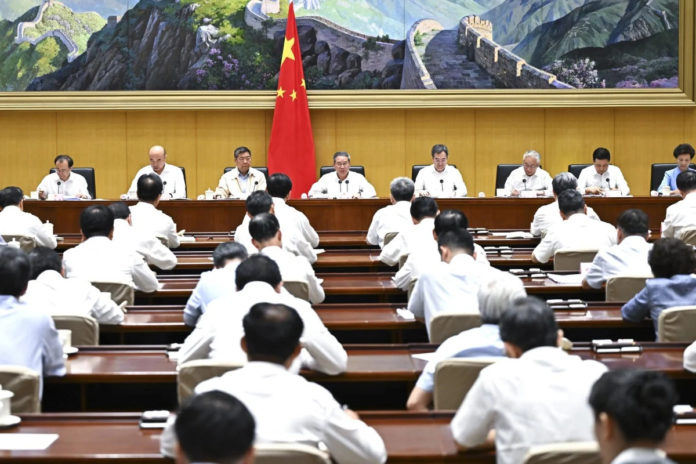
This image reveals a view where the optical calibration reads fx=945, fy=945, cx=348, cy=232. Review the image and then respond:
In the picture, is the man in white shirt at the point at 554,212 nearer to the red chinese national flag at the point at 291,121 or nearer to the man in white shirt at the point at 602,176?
the man in white shirt at the point at 602,176

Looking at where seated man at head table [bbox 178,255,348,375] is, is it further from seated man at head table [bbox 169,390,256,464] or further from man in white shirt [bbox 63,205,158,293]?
man in white shirt [bbox 63,205,158,293]

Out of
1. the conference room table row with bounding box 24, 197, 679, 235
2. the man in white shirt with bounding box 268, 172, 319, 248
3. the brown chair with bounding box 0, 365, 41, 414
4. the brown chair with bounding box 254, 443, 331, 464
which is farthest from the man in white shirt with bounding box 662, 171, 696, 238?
the brown chair with bounding box 254, 443, 331, 464

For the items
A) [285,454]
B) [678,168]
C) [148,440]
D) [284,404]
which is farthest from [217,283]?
[678,168]

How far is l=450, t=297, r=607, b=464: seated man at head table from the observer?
270 centimetres

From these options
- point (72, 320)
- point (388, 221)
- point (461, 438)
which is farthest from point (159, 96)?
point (461, 438)

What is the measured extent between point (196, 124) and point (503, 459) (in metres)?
9.67

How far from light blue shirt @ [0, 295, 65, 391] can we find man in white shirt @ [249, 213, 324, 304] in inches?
60.4

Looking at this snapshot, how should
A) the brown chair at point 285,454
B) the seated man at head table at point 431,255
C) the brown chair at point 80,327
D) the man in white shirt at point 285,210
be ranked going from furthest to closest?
1. the man in white shirt at point 285,210
2. the seated man at head table at point 431,255
3. the brown chair at point 80,327
4. the brown chair at point 285,454

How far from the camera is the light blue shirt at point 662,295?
4.73 metres

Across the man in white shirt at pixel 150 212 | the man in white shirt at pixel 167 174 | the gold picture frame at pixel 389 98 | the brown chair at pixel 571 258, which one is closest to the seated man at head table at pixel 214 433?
the brown chair at pixel 571 258

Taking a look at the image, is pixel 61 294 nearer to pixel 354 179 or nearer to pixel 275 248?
pixel 275 248

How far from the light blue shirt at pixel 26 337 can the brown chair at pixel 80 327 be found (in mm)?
618

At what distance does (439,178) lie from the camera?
10062 mm

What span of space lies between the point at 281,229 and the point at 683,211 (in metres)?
3.19
